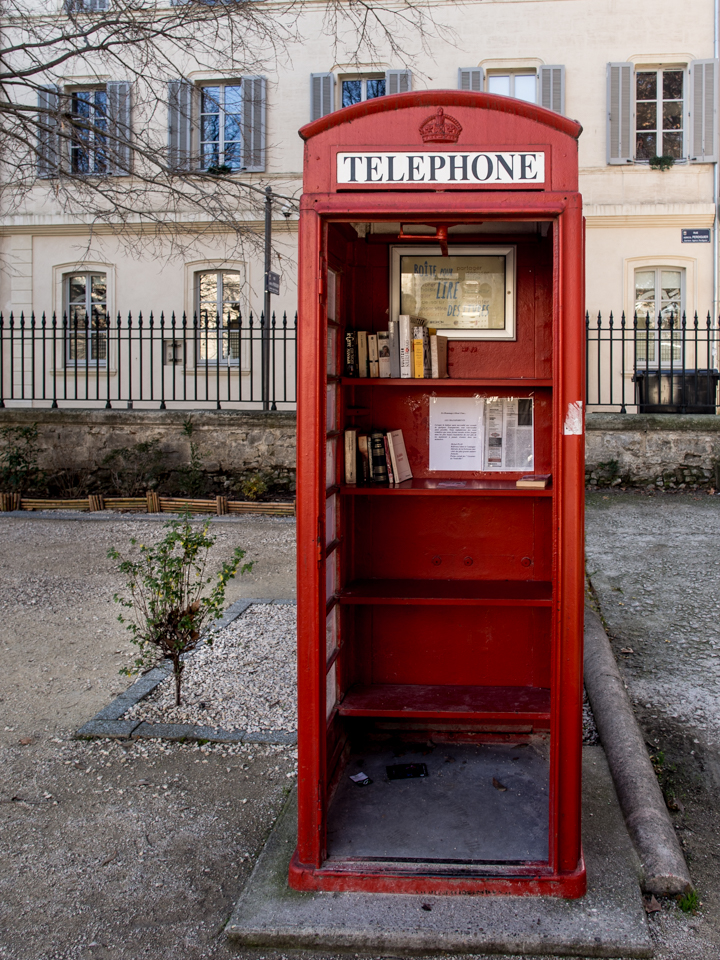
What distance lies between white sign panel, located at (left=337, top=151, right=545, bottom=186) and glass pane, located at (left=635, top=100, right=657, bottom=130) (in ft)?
45.7

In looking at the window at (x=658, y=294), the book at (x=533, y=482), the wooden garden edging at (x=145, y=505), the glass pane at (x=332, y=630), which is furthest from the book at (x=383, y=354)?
the window at (x=658, y=294)

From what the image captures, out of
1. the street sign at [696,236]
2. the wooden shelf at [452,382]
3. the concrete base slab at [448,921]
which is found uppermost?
the street sign at [696,236]

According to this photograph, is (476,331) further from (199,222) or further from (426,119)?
(199,222)

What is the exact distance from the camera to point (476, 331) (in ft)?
12.0

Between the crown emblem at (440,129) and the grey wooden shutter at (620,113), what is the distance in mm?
13267

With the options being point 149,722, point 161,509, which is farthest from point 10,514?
point 149,722

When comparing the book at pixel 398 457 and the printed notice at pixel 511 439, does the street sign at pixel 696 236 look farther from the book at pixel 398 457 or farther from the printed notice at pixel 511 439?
the book at pixel 398 457

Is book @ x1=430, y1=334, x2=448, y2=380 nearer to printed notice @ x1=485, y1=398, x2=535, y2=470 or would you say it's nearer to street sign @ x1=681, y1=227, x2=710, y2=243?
printed notice @ x1=485, y1=398, x2=535, y2=470

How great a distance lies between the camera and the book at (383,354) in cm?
349

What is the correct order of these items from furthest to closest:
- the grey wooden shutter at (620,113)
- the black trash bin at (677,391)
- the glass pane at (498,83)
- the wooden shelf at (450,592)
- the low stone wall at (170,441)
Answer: the glass pane at (498,83)
the grey wooden shutter at (620,113)
the black trash bin at (677,391)
the low stone wall at (170,441)
the wooden shelf at (450,592)

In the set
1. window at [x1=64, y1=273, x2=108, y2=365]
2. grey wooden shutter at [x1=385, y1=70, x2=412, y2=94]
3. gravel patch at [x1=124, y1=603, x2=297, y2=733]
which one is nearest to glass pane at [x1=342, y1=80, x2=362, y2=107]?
grey wooden shutter at [x1=385, y1=70, x2=412, y2=94]

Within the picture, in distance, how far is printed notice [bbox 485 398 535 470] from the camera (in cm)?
366

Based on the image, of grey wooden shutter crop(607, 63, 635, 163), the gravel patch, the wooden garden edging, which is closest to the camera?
the gravel patch

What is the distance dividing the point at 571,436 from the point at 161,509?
831 cm
